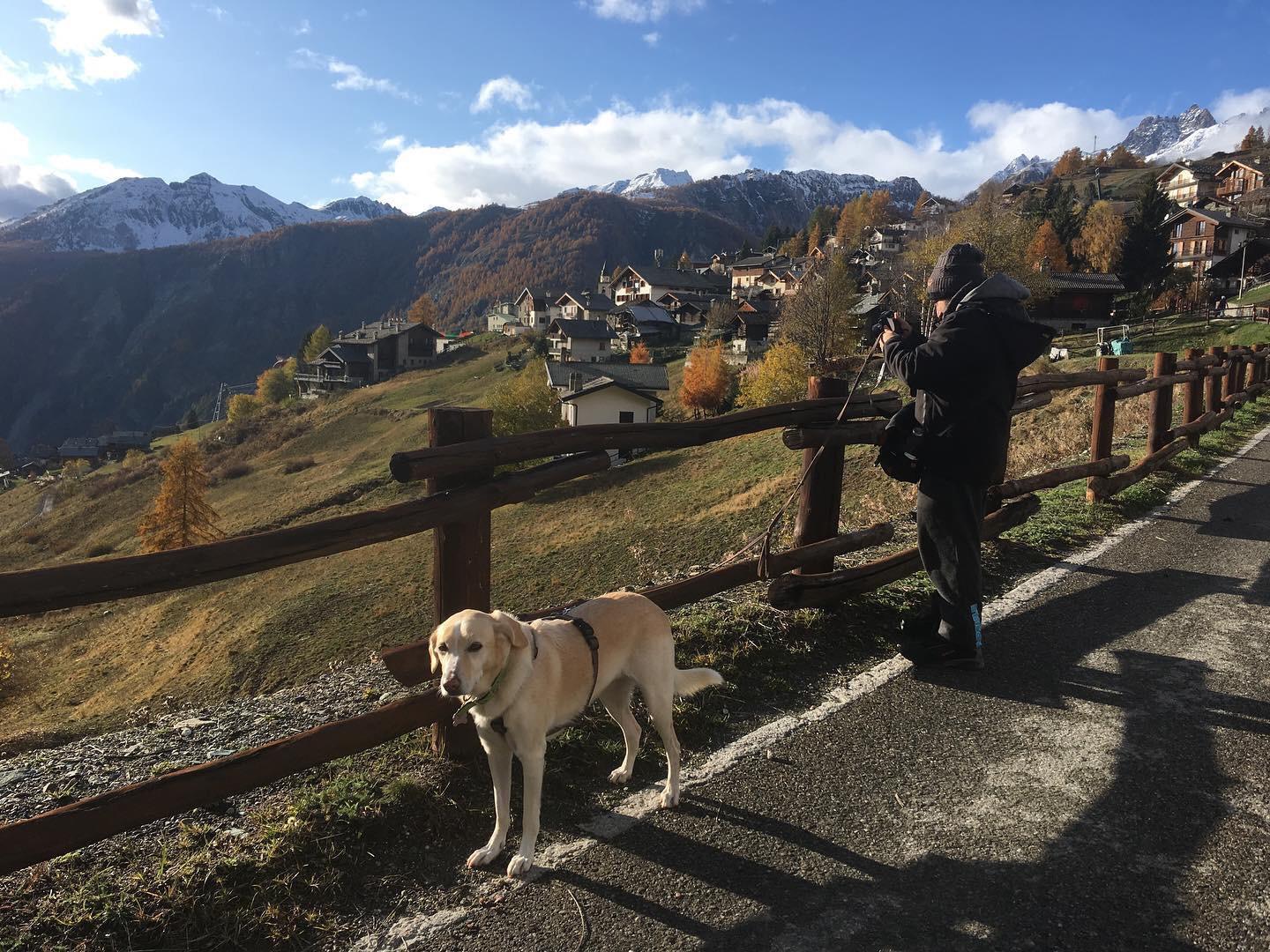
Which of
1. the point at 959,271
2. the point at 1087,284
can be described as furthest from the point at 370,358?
the point at 959,271

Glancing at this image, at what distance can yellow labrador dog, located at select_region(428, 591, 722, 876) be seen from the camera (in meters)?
2.85

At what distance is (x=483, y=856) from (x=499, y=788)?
0.28 metres

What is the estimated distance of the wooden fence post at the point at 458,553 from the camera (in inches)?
145

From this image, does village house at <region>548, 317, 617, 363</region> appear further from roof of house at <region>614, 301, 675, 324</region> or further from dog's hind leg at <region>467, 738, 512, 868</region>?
dog's hind leg at <region>467, 738, 512, 868</region>

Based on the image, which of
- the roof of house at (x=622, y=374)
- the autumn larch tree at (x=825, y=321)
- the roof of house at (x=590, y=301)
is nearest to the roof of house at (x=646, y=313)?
the roof of house at (x=590, y=301)

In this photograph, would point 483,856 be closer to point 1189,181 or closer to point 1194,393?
point 1194,393

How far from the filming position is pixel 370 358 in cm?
9731

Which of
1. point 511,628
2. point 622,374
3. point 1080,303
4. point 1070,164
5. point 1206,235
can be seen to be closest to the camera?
point 511,628

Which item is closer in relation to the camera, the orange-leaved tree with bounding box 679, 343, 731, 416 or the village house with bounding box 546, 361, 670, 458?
the orange-leaved tree with bounding box 679, 343, 731, 416

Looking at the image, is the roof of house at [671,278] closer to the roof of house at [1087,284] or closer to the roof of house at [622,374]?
the roof of house at [622,374]

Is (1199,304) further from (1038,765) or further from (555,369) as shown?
(1038,765)

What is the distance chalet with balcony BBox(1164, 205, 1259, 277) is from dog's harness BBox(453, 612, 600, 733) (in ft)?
325

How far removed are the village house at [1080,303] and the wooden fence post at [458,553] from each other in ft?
224

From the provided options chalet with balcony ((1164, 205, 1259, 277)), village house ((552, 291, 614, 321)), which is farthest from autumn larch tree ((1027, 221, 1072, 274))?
village house ((552, 291, 614, 321))
